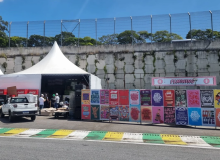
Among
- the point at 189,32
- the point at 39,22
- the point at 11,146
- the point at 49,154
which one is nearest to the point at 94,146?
the point at 49,154

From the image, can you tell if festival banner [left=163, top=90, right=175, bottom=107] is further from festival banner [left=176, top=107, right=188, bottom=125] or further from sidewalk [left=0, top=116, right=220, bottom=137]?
sidewalk [left=0, top=116, right=220, bottom=137]

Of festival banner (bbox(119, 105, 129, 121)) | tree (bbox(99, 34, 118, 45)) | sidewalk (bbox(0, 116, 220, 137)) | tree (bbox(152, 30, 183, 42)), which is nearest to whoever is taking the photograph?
sidewalk (bbox(0, 116, 220, 137))

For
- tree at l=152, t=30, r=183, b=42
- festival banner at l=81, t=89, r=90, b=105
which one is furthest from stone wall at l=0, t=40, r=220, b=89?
festival banner at l=81, t=89, r=90, b=105

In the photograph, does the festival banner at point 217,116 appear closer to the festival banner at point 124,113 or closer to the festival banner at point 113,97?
the festival banner at point 124,113

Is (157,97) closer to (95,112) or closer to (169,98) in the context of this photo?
(169,98)

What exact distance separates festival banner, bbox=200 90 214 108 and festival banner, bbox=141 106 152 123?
2.79 meters

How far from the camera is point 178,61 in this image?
19078 mm

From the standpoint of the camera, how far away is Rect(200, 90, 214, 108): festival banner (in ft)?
33.1

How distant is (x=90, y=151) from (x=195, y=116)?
22.3 ft

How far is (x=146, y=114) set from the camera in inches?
435

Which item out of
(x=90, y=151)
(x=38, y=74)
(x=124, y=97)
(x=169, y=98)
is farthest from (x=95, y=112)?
(x=38, y=74)

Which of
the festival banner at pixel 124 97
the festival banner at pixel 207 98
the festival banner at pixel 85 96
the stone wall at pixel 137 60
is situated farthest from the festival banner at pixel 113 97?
the stone wall at pixel 137 60

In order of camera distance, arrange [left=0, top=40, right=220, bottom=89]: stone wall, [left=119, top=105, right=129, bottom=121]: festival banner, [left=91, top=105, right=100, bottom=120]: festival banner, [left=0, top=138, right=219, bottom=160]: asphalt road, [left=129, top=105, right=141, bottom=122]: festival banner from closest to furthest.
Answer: [left=0, top=138, right=219, bottom=160]: asphalt road < [left=129, top=105, right=141, bottom=122]: festival banner < [left=119, top=105, right=129, bottom=121]: festival banner < [left=91, top=105, right=100, bottom=120]: festival banner < [left=0, top=40, right=220, bottom=89]: stone wall

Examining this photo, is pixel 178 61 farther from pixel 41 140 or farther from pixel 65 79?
pixel 41 140
